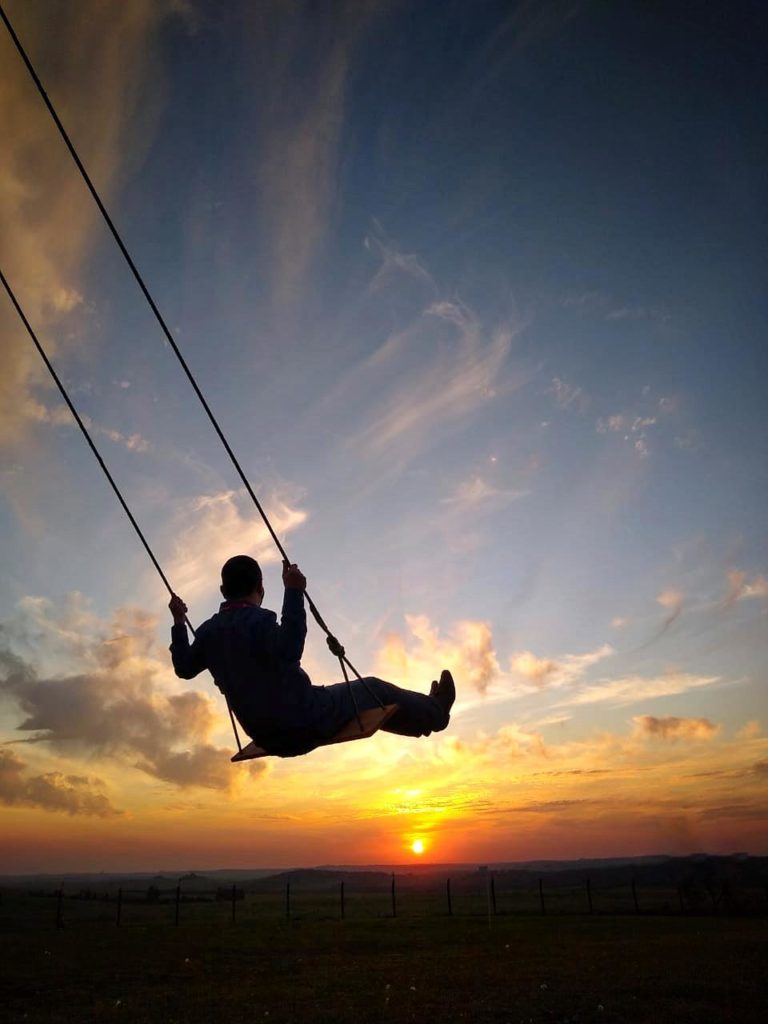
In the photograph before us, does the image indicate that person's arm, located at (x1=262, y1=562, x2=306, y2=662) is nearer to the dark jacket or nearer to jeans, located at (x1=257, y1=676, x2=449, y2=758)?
the dark jacket

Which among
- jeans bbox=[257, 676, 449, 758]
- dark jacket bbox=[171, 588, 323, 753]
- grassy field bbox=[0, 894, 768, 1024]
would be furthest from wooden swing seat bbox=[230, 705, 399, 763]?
grassy field bbox=[0, 894, 768, 1024]

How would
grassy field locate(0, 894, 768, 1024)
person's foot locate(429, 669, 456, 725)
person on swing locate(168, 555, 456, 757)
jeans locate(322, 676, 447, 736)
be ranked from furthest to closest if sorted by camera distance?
1. grassy field locate(0, 894, 768, 1024)
2. person's foot locate(429, 669, 456, 725)
3. jeans locate(322, 676, 447, 736)
4. person on swing locate(168, 555, 456, 757)

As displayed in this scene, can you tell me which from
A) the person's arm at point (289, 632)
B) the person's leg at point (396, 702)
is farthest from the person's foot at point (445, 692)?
the person's arm at point (289, 632)

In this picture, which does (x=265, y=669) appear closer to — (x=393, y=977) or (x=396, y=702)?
(x=396, y=702)

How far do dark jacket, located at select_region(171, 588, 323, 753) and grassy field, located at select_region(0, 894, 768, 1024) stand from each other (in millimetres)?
7982

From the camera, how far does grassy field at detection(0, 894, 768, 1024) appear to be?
1048cm

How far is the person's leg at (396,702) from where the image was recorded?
450 cm

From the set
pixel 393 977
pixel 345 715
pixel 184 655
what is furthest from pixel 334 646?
pixel 393 977

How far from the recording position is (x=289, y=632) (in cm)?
396

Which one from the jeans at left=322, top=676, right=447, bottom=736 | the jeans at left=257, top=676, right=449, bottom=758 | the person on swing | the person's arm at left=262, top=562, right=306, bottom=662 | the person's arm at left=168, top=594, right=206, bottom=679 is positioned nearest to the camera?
the person's arm at left=262, top=562, right=306, bottom=662

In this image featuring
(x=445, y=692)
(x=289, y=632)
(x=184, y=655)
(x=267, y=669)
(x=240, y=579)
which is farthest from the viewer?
(x=445, y=692)

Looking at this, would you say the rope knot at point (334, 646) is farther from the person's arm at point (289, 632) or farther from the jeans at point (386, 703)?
the person's arm at point (289, 632)

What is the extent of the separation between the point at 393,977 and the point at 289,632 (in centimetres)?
1330

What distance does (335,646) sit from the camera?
4680 millimetres
